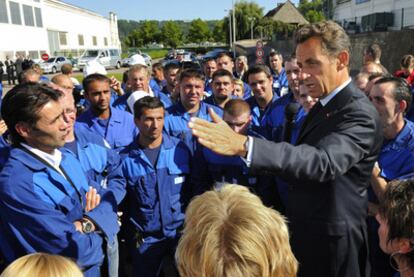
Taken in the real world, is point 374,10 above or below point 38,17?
below

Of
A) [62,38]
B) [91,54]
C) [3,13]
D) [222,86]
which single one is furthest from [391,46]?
[62,38]

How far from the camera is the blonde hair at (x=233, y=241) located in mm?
1296

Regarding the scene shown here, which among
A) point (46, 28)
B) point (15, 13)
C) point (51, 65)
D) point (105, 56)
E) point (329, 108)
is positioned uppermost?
point (15, 13)

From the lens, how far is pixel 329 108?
1993 mm

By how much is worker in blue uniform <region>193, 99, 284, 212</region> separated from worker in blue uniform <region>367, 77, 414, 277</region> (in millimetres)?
939

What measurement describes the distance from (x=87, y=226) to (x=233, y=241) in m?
1.36

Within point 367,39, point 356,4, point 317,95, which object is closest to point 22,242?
point 317,95

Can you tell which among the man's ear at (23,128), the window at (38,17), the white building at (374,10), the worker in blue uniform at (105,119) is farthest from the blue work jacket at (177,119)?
the window at (38,17)

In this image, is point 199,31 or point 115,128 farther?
point 199,31

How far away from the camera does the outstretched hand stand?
157 cm

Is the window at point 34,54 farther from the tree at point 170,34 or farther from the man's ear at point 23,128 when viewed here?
the tree at point 170,34

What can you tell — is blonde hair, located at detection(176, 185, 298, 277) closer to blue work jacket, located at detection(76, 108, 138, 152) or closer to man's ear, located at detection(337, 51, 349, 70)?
man's ear, located at detection(337, 51, 349, 70)

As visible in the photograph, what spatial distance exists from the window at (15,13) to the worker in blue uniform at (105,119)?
4325 cm

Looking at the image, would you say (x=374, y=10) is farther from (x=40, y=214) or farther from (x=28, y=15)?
(x=28, y=15)
